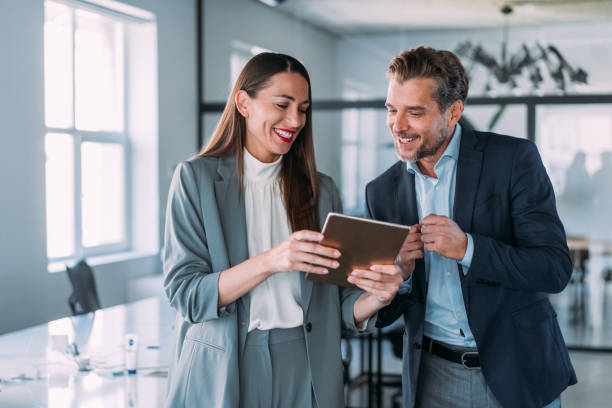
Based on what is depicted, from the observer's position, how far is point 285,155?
1.83 meters

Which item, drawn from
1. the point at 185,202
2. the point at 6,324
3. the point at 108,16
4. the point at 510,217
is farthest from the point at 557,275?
the point at 108,16

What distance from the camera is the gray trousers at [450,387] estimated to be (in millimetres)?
1798

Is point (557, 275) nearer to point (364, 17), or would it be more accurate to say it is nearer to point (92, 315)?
point (92, 315)

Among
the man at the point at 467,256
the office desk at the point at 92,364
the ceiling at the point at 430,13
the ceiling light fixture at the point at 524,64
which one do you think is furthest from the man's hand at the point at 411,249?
the ceiling at the point at 430,13

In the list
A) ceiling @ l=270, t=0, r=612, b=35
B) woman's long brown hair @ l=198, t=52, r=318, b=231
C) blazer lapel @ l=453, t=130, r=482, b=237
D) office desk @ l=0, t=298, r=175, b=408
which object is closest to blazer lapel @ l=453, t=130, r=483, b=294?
blazer lapel @ l=453, t=130, r=482, b=237

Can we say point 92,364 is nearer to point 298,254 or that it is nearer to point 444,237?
point 298,254

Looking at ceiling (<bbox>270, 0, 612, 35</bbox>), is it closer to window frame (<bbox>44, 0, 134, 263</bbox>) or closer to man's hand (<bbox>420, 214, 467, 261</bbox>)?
window frame (<bbox>44, 0, 134, 263</bbox>)

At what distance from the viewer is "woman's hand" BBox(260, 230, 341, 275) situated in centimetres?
152

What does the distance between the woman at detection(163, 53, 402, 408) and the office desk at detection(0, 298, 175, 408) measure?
2.22 feet

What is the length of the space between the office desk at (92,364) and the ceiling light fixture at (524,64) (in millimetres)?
3979

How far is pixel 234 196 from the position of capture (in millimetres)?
1673

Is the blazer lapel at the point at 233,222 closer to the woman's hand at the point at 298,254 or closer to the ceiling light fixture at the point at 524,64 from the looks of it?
the woman's hand at the point at 298,254

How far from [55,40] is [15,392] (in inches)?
144

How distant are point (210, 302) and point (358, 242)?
380 millimetres
